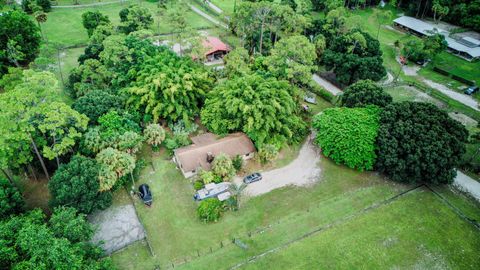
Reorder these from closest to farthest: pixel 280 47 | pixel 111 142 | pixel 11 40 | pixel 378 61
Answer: pixel 111 142
pixel 280 47
pixel 11 40
pixel 378 61

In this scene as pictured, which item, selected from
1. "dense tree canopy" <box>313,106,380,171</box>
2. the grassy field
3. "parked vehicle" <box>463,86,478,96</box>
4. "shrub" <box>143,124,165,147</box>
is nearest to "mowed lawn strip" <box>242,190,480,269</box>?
the grassy field

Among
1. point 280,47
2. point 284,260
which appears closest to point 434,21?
point 280,47

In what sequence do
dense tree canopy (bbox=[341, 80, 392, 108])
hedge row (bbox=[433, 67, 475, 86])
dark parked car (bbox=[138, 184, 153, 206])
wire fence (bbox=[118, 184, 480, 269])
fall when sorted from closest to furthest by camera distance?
wire fence (bbox=[118, 184, 480, 269]) < dark parked car (bbox=[138, 184, 153, 206]) < dense tree canopy (bbox=[341, 80, 392, 108]) < hedge row (bbox=[433, 67, 475, 86])

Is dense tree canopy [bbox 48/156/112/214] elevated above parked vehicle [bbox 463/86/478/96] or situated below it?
below

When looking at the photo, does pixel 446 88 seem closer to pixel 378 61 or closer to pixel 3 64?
pixel 378 61

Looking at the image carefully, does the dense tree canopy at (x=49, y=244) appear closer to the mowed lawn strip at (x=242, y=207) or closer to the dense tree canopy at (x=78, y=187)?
the dense tree canopy at (x=78, y=187)

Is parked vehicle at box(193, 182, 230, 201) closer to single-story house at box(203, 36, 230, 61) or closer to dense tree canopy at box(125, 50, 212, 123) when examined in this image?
dense tree canopy at box(125, 50, 212, 123)
